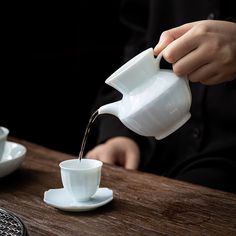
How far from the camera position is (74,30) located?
3.18 meters

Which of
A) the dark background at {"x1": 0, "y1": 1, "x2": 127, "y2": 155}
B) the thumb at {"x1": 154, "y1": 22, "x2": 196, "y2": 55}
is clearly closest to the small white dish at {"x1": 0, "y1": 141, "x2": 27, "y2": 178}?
the thumb at {"x1": 154, "y1": 22, "x2": 196, "y2": 55}

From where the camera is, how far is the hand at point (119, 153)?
167 centimetres

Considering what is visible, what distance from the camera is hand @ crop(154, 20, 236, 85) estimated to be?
1.06 meters

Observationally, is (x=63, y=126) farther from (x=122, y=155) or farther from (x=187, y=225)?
(x=187, y=225)

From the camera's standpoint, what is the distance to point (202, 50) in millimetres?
1070

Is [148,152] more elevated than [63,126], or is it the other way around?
[148,152]

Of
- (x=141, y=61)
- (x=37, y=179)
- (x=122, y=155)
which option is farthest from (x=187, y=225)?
(x=122, y=155)

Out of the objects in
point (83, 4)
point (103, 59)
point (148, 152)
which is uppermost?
point (83, 4)

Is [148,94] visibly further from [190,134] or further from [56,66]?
[56,66]

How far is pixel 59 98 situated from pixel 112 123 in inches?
54.9

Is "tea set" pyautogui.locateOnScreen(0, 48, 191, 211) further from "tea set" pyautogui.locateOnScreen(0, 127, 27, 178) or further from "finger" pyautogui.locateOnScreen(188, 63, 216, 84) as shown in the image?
"tea set" pyautogui.locateOnScreen(0, 127, 27, 178)

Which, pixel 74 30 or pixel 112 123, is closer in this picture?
pixel 112 123

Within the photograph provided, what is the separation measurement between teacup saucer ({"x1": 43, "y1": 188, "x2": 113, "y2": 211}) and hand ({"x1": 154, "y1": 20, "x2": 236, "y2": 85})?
12.3 inches

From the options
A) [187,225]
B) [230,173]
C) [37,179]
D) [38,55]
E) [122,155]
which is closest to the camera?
[187,225]
